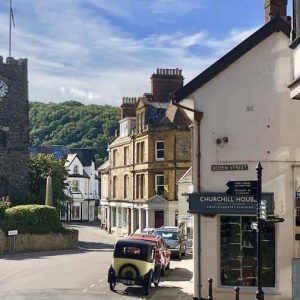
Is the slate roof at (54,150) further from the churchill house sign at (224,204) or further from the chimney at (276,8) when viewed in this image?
the churchill house sign at (224,204)

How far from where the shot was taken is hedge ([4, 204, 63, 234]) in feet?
131

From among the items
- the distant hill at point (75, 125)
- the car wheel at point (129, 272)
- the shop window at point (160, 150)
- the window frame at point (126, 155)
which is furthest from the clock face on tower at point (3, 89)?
the distant hill at point (75, 125)

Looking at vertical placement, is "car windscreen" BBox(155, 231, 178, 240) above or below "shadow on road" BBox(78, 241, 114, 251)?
above

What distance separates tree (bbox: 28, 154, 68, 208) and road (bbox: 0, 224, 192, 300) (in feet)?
49.7

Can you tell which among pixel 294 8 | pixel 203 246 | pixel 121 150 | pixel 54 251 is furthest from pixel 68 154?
pixel 294 8

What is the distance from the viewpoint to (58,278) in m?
24.5

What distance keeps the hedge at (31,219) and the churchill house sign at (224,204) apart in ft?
80.1

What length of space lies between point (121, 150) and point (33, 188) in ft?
36.9

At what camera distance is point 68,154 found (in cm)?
9144

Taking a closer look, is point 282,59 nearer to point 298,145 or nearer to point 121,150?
point 298,145

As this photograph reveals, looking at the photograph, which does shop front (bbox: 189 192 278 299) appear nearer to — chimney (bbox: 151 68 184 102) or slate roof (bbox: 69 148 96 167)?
chimney (bbox: 151 68 184 102)

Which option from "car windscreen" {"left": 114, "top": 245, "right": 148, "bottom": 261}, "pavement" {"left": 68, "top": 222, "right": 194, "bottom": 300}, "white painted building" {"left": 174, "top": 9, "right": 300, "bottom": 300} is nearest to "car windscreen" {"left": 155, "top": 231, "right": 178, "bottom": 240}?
"pavement" {"left": 68, "top": 222, "right": 194, "bottom": 300}

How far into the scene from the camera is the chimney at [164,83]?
177 ft

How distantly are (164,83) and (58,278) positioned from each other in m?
33.0
